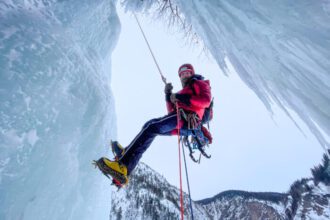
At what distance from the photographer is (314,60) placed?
1.98 metres

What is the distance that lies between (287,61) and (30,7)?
3.73m

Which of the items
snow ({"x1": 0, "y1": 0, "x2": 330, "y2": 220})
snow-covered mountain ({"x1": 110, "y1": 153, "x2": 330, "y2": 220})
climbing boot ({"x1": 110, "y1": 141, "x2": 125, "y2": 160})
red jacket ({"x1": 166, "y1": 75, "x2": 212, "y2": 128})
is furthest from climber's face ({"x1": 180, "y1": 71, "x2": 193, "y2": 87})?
snow-covered mountain ({"x1": 110, "y1": 153, "x2": 330, "y2": 220})

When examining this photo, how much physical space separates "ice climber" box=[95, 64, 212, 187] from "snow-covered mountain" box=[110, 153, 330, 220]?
641 centimetres

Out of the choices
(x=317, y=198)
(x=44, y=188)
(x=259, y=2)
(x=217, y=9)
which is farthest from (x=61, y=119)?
(x=317, y=198)

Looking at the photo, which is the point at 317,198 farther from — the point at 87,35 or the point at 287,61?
the point at 87,35

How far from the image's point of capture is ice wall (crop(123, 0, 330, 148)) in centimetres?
194

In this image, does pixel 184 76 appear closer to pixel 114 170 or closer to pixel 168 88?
pixel 168 88

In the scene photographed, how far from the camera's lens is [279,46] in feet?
7.66

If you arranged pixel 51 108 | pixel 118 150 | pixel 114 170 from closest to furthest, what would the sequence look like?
Answer: pixel 114 170, pixel 118 150, pixel 51 108

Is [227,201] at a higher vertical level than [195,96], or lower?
→ higher

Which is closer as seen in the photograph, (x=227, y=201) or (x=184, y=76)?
(x=184, y=76)

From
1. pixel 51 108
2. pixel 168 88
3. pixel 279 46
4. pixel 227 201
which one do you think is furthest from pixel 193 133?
pixel 227 201

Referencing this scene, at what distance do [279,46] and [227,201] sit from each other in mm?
14087

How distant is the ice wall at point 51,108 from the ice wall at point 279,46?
2.37m
